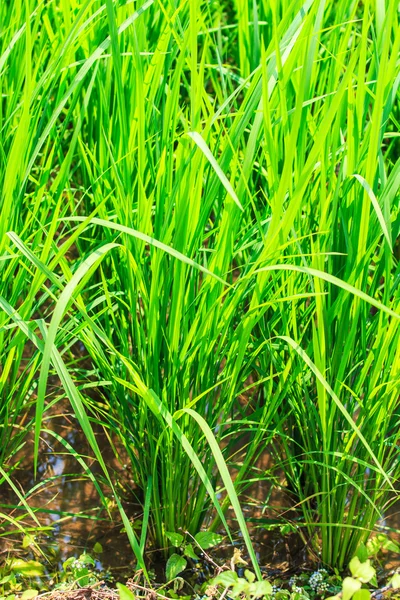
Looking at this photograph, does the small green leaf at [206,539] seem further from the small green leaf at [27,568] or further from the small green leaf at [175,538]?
the small green leaf at [27,568]

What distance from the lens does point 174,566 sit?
1383 millimetres

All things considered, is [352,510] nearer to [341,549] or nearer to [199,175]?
[341,549]

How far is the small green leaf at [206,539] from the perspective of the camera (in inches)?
54.8

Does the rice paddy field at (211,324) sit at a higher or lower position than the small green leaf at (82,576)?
higher

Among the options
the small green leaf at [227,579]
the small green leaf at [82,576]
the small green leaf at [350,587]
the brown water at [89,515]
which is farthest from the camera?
the brown water at [89,515]

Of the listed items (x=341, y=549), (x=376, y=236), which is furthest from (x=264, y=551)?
(x=376, y=236)

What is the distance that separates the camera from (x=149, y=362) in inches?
52.6

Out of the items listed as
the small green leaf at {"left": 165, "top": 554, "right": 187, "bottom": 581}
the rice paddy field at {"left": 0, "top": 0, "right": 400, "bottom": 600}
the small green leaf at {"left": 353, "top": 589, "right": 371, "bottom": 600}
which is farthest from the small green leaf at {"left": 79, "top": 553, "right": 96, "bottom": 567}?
the small green leaf at {"left": 353, "top": 589, "right": 371, "bottom": 600}

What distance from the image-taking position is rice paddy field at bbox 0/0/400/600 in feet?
4.07

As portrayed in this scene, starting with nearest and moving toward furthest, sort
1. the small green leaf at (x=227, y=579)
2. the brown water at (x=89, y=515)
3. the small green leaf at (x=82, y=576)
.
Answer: the small green leaf at (x=227, y=579), the small green leaf at (x=82, y=576), the brown water at (x=89, y=515)

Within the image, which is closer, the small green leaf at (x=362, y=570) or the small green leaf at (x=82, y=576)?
the small green leaf at (x=362, y=570)

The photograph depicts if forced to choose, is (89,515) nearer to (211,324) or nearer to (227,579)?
(227,579)

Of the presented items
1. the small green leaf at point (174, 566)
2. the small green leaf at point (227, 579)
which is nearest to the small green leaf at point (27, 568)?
the small green leaf at point (174, 566)

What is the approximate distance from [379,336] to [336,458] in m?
0.27
